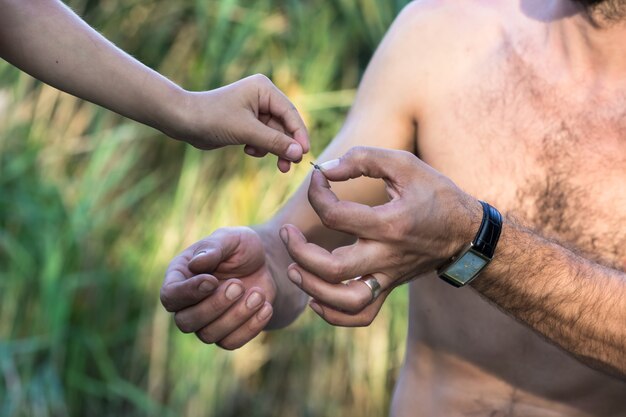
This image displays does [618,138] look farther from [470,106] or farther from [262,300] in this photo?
[262,300]

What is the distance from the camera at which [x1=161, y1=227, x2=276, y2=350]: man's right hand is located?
2.22 meters

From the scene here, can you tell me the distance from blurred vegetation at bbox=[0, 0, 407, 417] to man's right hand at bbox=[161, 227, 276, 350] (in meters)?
2.38

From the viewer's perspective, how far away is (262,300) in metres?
2.28

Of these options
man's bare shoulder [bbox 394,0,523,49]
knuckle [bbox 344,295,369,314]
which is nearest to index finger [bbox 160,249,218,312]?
knuckle [bbox 344,295,369,314]

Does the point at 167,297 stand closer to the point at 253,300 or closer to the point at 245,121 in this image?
the point at 253,300

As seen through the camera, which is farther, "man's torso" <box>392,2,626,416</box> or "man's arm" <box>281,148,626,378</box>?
"man's torso" <box>392,2,626,416</box>

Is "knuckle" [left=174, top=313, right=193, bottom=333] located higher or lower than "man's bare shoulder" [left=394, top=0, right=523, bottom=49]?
lower

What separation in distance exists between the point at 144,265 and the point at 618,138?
286 centimetres

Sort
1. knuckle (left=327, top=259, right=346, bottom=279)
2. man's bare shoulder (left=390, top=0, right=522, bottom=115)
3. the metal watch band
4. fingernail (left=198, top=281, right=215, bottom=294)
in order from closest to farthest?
knuckle (left=327, top=259, right=346, bottom=279), the metal watch band, fingernail (left=198, top=281, right=215, bottom=294), man's bare shoulder (left=390, top=0, right=522, bottom=115)

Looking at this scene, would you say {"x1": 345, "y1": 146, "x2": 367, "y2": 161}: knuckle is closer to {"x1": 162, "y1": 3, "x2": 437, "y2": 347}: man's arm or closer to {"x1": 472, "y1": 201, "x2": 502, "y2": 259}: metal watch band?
{"x1": 472, "y1": 201, "x2": 502, "y2": 259}: metal watch band

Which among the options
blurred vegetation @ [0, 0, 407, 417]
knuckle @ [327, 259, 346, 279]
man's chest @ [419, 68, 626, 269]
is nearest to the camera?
knuckle @ [327, 259, 346, 279]

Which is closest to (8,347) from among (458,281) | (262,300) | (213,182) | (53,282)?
(53,282)

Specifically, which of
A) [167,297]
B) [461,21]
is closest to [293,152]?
[167,297]

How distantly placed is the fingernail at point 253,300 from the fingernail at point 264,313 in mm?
20
